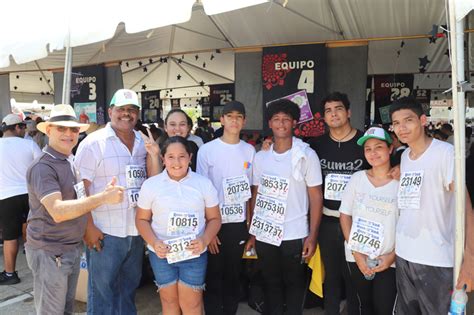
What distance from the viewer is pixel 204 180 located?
2670 millimetres

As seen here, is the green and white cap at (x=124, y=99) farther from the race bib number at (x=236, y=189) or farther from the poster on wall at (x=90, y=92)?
the poster on wall at (x=90, y=92)

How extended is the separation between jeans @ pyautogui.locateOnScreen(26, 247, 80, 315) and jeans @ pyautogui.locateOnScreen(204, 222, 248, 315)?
1111mm

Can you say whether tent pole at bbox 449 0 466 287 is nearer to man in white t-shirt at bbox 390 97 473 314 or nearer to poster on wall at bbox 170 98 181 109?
man in white t-shirt at bbox 390 97 473 314

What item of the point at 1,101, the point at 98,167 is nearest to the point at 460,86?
the point at 98,167

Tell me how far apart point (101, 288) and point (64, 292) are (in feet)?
1.08

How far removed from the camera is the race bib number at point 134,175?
2.76m

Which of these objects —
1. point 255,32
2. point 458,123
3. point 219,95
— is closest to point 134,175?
point 458,123

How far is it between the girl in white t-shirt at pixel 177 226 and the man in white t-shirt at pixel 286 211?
1.57 ft

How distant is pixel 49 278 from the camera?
2.38 metres

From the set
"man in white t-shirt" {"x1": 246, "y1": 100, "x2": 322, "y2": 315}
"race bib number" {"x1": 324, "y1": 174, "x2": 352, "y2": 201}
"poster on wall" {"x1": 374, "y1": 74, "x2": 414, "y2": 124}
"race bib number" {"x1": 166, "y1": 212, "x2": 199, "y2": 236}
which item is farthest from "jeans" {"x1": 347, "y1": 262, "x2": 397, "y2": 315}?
"poster on wall" {"x1": 374, "y1": 74, "x2": 414, "y2": 124}

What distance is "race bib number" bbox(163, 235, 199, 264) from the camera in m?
2.50

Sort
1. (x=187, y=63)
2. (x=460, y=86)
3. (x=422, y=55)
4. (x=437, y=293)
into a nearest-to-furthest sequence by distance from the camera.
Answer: (x=460, y=86) → (x=437, y=293) → (x=422, y=55) → (x=187, y=63)

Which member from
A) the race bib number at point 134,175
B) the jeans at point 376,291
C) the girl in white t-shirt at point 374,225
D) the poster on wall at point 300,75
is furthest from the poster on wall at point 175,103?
the jeans at point 376,291

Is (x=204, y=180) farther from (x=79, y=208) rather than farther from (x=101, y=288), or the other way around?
(x=101, y=288)
